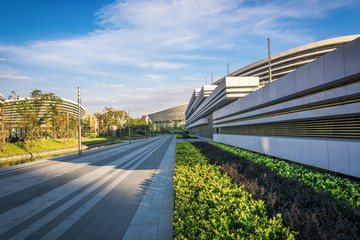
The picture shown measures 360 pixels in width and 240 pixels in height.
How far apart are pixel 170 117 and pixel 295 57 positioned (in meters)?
90.2

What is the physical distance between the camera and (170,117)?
444 ft

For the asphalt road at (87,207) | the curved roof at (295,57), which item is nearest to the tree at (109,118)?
the curved roof at (295,57)

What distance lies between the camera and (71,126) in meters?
59.2

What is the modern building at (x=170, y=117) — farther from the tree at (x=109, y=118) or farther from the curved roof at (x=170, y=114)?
the tree at (x=109, y=118)

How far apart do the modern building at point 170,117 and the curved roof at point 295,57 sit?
58297 millimetres

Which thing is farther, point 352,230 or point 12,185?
point 12,185

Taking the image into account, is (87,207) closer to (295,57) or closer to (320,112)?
(320,112)

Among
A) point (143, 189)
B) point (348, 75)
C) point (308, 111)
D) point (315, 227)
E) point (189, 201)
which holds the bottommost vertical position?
point (143, 189)

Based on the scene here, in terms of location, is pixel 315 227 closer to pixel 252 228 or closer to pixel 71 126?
pixel 252 228

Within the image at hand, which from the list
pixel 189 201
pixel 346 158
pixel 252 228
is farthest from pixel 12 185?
pixel 346 158

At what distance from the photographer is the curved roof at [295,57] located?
5441 cm

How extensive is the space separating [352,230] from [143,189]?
6147mm

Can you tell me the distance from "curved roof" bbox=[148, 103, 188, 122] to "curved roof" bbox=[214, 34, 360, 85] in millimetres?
59253

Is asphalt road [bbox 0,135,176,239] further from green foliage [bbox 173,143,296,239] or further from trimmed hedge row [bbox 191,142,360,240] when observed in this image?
trimmed hedge row [bbox 191,142,360,240]
